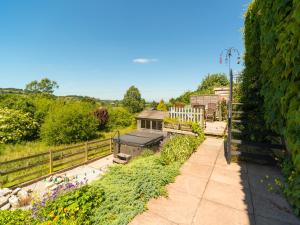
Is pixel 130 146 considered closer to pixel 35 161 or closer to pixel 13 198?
pixel 13 198

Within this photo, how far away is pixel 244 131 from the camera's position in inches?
190

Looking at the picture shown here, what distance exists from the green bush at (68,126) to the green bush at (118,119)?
731 centimetres

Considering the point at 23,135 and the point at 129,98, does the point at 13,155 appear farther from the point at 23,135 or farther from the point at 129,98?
the point at 129,98

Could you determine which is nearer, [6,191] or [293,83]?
[293,83]

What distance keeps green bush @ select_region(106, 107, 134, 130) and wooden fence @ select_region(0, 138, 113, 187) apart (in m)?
11.9

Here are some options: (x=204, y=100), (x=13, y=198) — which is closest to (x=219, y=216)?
(x=13, y=198)

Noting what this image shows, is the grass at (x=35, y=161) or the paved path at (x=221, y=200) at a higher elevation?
the paved path at (x=221, y=200)

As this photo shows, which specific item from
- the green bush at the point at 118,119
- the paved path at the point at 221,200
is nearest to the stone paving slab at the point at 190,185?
the paved path at the point at 221,200

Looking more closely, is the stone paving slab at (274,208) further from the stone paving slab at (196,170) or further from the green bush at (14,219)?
the green bush at (14,219)

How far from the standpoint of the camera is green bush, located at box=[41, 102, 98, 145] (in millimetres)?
15141

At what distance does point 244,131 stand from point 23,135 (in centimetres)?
1949

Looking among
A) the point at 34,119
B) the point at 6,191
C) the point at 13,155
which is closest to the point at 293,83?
the point at 6,191

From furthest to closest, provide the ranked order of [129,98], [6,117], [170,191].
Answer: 1. [129,98]
2. [6,117]
3. [170,191]

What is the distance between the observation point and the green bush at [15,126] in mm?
15145
